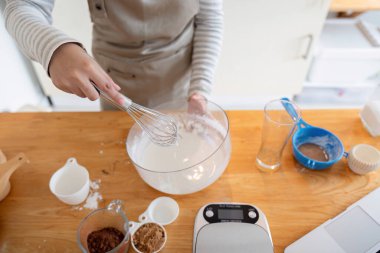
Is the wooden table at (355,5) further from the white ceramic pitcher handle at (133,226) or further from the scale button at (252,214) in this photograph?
the white ceramic pitcher handle at (133,226)

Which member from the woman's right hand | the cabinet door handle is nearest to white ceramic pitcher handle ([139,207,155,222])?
→ the woman's right hand

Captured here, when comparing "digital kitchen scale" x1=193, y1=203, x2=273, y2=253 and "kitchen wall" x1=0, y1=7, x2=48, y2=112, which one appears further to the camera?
"kitchen wall" x1=0, y1=7, x2=48, y2=112

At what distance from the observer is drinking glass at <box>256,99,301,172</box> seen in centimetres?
65

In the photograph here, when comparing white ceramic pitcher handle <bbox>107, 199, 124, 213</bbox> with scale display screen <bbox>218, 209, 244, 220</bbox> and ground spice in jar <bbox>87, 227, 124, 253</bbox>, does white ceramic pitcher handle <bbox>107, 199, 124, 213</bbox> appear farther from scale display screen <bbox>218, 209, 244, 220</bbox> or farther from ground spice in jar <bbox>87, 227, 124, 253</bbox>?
scale display screen <bbox>218, 209, 244, 220</bbox>

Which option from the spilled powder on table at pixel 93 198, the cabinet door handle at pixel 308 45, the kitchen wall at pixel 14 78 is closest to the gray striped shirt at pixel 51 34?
the spilled powder on table at pixel 93 198

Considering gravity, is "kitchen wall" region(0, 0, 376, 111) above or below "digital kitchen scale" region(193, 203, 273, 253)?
below

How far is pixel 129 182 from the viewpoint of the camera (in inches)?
26.2

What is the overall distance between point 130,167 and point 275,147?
0.35 meters

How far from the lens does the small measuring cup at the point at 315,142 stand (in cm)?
67

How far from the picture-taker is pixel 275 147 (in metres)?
0.70

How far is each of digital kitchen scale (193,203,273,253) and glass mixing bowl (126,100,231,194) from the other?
7 cm

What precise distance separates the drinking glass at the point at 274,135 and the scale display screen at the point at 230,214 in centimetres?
14

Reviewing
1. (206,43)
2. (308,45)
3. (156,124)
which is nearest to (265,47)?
(308,45)

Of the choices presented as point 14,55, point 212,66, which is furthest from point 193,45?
point 14,55
